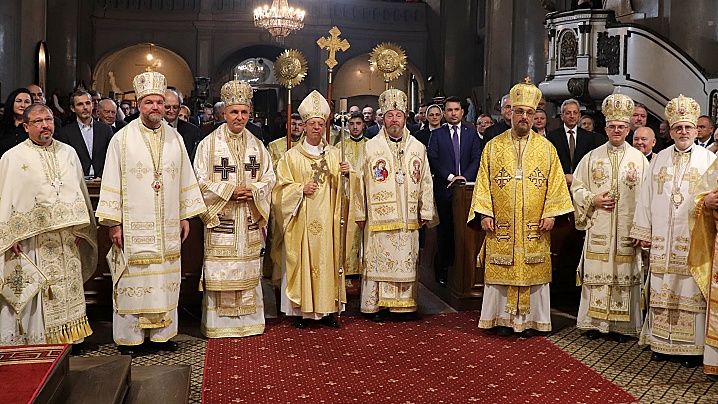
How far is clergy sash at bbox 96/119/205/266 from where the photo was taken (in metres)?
5.77

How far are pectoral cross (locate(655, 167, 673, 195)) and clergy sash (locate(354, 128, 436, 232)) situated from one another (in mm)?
1962

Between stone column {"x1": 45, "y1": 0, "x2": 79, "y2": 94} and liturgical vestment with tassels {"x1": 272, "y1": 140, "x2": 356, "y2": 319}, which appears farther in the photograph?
stone column {"x1": 45, "y1": 0, "x2": 79, "y2": 94}

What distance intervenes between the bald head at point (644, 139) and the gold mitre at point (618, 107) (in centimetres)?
28

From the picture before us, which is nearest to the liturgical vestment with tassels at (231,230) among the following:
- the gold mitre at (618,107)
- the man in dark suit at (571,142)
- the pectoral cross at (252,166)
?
the pectoral cross at (252,166)

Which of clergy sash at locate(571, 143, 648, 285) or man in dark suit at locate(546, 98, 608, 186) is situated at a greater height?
man in dark suit at locate(546, 98, 608, 186)

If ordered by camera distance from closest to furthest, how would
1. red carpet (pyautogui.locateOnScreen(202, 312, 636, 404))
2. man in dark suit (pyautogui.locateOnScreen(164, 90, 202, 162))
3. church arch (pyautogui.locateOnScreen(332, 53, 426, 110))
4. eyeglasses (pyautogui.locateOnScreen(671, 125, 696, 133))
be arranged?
red carpet (pyautogui.locateOnScreen(202, 312, 636, 404)) → eyeglasses (pyautogui.locateOnScreen(671, 125, 696, 133)) → man in dark suit (pyautogui.locateOnScreen(164, 90, 202, 162)) → church arch (pyautogui.locateOnScreen(332, 53, 426, 110))

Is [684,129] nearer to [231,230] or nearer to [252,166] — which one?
[252,166]

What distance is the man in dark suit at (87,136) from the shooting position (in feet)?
23.7

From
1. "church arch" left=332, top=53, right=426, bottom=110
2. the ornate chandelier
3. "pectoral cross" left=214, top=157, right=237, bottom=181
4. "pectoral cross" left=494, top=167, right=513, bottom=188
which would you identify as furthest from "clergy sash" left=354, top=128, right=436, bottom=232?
"church arch" left=332, top=53, right=426, bottom=110

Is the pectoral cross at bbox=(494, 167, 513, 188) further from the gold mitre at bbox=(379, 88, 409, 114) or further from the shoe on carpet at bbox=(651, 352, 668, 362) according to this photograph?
the shoe on carpet at bbox=(651, 352, 668, 362)

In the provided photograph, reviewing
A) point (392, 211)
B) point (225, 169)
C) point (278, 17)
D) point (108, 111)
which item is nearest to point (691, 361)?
point (392, 211)

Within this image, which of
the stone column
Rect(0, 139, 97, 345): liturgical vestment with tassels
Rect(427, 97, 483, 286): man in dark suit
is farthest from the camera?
the stone column

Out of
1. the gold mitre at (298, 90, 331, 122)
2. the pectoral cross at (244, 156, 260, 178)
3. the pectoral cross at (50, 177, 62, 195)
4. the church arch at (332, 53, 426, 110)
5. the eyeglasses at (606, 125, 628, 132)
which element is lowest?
the pectoral cross at (50, 177, 62, 195)

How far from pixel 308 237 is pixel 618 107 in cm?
274
